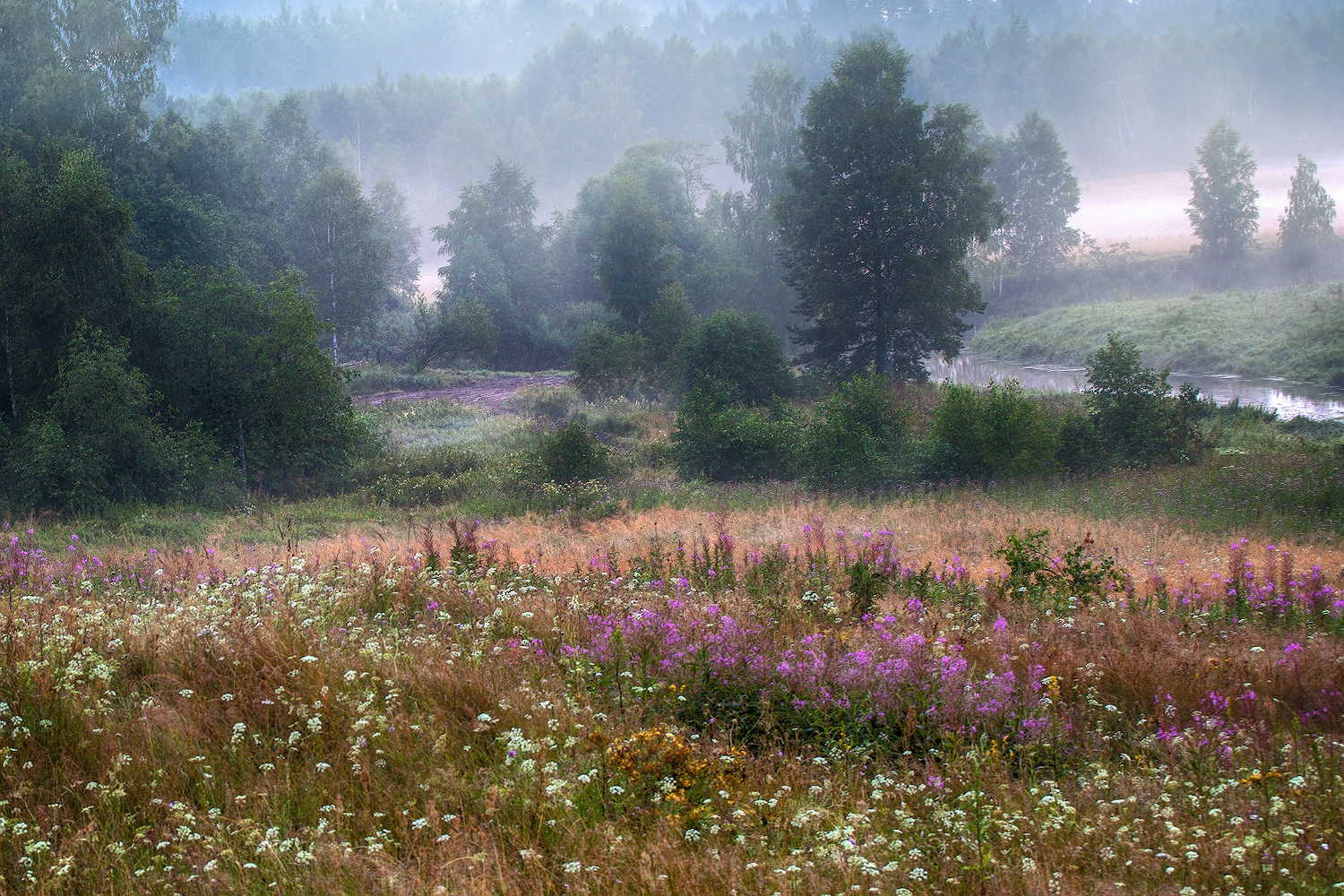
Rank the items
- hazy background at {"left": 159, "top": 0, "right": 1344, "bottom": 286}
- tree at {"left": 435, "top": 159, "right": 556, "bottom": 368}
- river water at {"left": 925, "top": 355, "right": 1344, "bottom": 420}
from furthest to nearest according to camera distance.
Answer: hazy background at {"left": 159, "top": 0, "right": 1344, "bottom": 286}
tree at {"left": 435, "top": 159, "right": 556, "bottom": 368}
river water at {"left": 925, "top": 355, "right": 1344, "bottom": 420}

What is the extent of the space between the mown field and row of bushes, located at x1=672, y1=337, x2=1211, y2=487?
38.8 feet

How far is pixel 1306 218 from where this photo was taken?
62469mm

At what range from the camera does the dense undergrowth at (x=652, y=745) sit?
2.99 meters

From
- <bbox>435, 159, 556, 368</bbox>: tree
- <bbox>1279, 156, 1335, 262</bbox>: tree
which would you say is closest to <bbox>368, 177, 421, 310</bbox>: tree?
<bbox>435, 159, 556, 368</bbox>: tree

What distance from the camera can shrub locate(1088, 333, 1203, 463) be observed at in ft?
70.6

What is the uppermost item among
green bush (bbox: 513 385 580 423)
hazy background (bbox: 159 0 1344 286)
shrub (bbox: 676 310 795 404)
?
hazy background (bbox: 159 0 1344 286)

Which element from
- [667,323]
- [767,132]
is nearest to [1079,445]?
[667,323]

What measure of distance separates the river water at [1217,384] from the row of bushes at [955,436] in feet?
12.8

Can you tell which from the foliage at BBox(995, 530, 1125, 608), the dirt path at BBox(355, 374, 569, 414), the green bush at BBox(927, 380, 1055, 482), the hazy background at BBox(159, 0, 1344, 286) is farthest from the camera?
the hazy background at BBox(159, 0, 1344, 286)

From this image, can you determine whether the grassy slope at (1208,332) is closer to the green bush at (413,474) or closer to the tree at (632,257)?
the tree at (632,257)

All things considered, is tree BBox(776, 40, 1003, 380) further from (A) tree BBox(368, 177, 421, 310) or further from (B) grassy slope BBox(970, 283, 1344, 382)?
(A) tree BBox(368, 177, 421, 310)

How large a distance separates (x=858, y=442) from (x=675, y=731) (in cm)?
1764

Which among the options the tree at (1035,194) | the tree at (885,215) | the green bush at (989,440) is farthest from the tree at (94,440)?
the tree at (1035,194)

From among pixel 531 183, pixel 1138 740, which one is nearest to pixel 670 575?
pixel 1138 740
